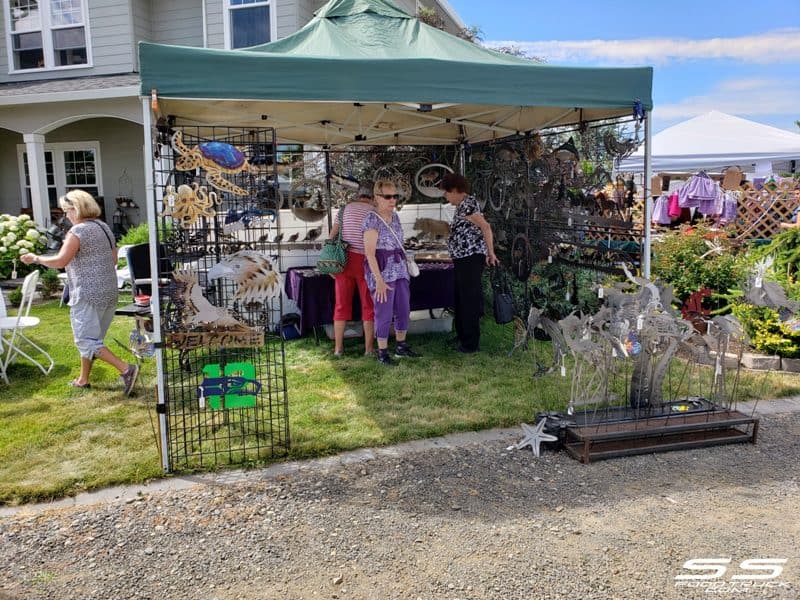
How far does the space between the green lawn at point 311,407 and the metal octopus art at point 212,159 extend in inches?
67.5

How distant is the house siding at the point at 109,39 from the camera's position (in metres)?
11.9

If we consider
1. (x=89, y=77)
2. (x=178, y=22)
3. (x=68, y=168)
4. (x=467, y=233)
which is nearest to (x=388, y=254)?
(x=467, y=233)

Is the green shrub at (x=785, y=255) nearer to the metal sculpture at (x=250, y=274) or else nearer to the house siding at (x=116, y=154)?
the metal sculpture at (x=250, y=274)

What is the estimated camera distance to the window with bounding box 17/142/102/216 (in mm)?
13281

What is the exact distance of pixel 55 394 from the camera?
5316 mm

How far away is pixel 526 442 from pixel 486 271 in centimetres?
448

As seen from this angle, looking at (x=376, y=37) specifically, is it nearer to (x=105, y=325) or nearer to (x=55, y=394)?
(x=105, y=325)

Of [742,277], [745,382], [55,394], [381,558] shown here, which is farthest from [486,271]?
[381,558]

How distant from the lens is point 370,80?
411 centimetres

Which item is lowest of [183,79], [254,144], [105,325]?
[105,325]

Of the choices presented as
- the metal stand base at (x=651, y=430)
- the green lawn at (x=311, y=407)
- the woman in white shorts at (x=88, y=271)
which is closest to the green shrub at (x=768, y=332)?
the green lawn at (x=311, y=407)

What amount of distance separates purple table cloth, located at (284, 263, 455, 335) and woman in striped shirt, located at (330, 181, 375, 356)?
335 millimetres

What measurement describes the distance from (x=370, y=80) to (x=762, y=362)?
14.2ft

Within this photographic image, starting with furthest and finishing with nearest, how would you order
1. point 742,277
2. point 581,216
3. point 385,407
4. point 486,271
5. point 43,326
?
1. point 486,271
2. point 43,326
3. point 742,277
4. point 581,216
5. point 385,407
